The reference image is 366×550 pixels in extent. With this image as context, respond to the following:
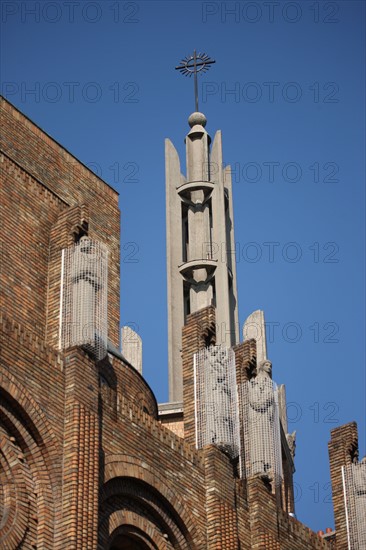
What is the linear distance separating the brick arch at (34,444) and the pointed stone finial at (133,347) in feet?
78.0

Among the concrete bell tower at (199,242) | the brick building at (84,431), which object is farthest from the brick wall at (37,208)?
the concrete bell tower at (199,242)

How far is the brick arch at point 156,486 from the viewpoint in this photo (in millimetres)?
38781

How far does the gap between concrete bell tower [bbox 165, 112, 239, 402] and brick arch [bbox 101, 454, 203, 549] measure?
22.0 m

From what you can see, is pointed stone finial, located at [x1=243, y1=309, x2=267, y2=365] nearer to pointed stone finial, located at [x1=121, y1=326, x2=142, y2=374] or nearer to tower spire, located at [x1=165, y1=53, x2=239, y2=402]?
tower spire, located at [x1=165, y1=53, x2=239, y2=402]

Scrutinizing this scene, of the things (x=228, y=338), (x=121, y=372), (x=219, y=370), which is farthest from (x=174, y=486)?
(x=228, y=338)

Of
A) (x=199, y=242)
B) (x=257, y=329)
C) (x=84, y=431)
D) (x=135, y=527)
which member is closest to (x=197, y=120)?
(x=199, y=242)

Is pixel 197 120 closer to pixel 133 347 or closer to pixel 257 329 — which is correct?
pixel 257 329

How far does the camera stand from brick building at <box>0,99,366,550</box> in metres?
36.4

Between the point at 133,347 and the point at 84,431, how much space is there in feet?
78.3

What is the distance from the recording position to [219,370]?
144 ft

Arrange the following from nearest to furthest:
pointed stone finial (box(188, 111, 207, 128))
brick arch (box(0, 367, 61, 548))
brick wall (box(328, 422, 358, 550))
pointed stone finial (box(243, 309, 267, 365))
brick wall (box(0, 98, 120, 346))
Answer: brick arch (box(0, 367, 61, 548)) < brick wall (box(0, 98, 120, 346)) < brick wall (box(328, 422, 358, 550)) < pointed stone finial (box(243, 309, 267, 365)) < pointed stone finial (box(188, 111, 207, 128))

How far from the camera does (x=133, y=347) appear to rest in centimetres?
6134

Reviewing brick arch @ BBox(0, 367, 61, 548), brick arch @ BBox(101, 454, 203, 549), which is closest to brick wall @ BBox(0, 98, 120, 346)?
brick arch @ BBox(101, 454, 203, 549)

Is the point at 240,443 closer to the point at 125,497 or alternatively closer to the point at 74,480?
the point at 125,497
